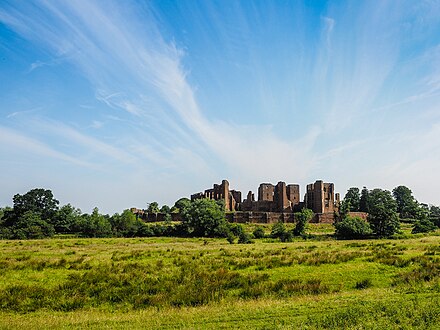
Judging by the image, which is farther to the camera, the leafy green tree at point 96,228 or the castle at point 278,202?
the castle at point 278,202

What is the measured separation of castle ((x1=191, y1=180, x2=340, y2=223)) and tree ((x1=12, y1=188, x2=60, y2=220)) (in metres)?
40.7

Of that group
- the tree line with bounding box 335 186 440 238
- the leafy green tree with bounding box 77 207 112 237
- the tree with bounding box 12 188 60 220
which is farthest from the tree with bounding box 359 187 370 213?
the tree with bounding box 12 188 60 220

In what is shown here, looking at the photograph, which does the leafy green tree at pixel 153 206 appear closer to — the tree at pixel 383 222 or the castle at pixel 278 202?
the castle at pixel 278 202

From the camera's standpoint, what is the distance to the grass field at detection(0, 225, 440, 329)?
1066 centimetres

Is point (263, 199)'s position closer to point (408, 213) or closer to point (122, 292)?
point (408, 213)

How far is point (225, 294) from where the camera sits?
47.7ft

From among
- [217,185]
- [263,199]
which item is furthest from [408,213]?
[217,185]

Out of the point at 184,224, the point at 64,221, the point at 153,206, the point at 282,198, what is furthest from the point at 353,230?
the point at 153,206

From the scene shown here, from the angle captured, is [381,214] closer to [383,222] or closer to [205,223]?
[383,222]

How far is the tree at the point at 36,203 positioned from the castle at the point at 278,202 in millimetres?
40714

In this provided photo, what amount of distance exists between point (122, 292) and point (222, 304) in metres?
4.48

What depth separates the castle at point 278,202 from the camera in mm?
84062

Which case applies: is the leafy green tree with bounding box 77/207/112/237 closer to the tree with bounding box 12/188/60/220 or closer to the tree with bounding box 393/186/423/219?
the tree with bounding box 12/188/60/220

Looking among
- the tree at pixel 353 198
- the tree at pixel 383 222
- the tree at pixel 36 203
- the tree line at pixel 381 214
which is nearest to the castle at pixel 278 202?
the tree line at pixel 381 214
